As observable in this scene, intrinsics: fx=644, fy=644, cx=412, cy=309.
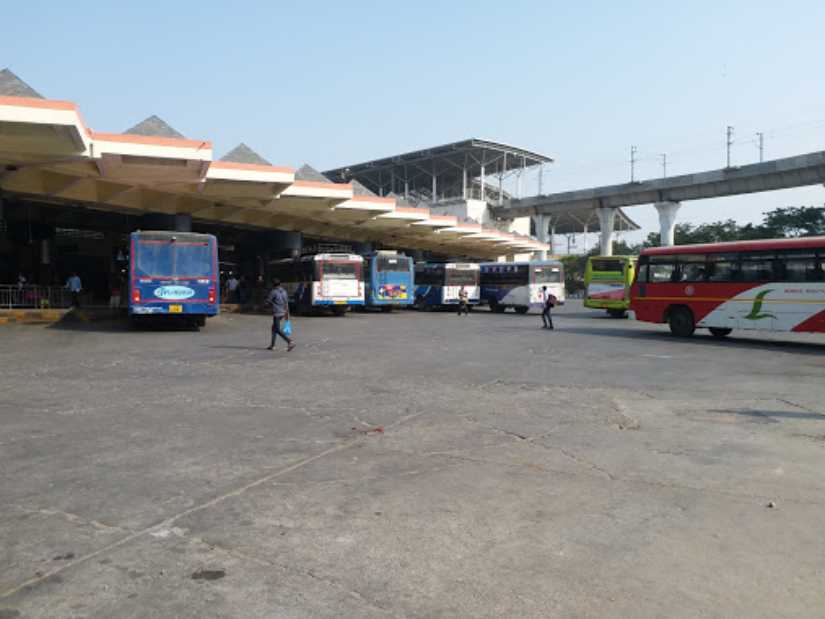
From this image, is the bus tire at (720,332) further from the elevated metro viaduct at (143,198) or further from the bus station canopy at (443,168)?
the bus station canopy at (443,168)

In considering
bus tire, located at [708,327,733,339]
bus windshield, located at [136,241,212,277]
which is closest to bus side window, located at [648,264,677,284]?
bus tire, located at [708,327,733,339]

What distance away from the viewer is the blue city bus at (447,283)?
112ft

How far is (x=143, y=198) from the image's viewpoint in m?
26.3

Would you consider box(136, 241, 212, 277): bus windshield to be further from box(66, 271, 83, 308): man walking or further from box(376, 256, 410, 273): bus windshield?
box(376, 256, 410, 273): bus windshield

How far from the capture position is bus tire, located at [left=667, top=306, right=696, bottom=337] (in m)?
18.7

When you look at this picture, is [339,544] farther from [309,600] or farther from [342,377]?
[342,377]

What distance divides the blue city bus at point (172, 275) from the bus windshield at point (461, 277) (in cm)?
1690

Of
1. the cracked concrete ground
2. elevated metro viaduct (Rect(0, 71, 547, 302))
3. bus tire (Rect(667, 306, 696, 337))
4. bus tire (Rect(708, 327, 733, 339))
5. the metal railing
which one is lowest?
the cracked concrete ground

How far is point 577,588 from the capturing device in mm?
3297

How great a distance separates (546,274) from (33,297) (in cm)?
2216

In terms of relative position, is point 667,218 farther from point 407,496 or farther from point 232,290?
point 407,496

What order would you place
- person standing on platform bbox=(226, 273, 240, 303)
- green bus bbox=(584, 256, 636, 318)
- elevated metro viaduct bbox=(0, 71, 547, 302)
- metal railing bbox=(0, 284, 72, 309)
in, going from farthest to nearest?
1. person standing on platform bbox=(226, 273, 240, 303)
2. green bus bbox=(584, 256, 636, 318)
3. metal railing bbox=(0, 284, 72, 309)
4. elevated metro viaduct bbox=(0, 71, 547, 302)

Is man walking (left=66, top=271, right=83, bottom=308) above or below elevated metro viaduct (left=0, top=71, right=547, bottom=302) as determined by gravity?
below

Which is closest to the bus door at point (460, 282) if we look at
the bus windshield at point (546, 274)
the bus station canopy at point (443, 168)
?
the bus windshield at point (546, 274)
